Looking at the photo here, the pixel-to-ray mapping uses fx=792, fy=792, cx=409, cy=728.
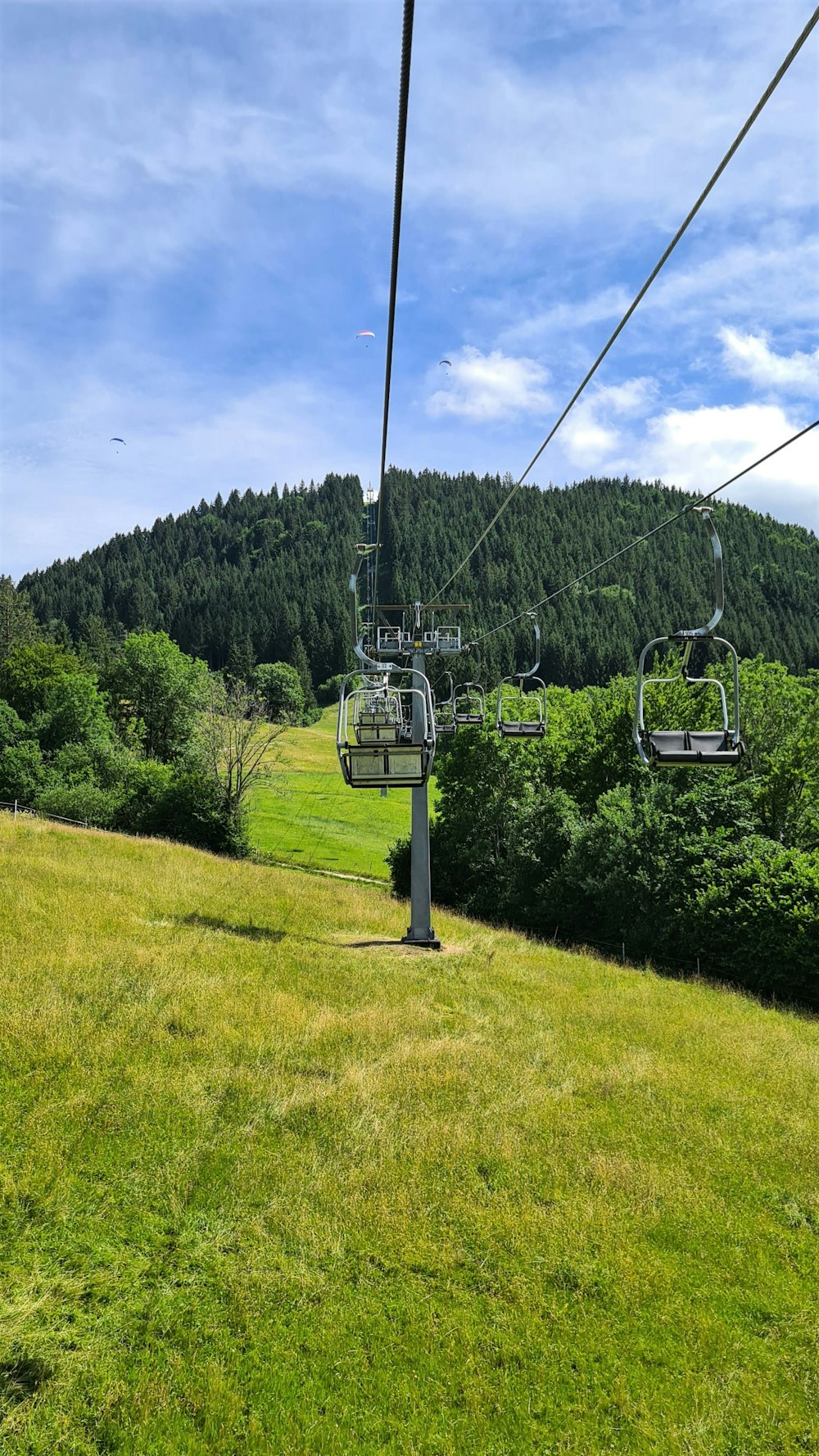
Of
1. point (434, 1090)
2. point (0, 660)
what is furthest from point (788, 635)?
point (434, 1090)

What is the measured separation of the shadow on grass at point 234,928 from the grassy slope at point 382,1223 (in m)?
3.40

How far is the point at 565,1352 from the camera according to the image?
6.84 metres

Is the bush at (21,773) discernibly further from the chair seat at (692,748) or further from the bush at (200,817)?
the chair seat at (692,748)

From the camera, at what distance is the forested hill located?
128 metres

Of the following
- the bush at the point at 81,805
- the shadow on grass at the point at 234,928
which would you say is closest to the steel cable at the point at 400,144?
the shadow on grass at the point at 234,928

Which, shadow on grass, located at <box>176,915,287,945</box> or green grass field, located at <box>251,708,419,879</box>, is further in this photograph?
green grass field, located at <box>251,708,419,879</box>

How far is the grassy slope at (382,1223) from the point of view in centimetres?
618

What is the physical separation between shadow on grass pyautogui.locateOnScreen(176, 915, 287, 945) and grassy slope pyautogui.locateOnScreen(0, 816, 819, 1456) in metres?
3.40

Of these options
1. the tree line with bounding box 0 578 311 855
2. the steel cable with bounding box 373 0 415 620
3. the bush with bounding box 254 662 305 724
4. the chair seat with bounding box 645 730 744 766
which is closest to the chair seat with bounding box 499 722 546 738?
the chair seat with bounding box 645 730 744 766

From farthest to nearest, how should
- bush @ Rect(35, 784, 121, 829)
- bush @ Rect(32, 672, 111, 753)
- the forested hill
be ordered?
1. the forested hill
2. bush @ Rect(32, 672, 111, 753)
3. bush @ Rect(35, 784, 121, 829)

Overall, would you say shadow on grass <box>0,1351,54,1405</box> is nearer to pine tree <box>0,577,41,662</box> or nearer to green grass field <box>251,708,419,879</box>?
green grass field <box>251,708,419,879</box>

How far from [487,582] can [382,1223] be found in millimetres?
153892

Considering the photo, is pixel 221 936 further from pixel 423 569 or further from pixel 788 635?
pixel 423 569

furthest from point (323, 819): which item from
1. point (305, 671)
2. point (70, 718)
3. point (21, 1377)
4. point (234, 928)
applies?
point (305, 671)
